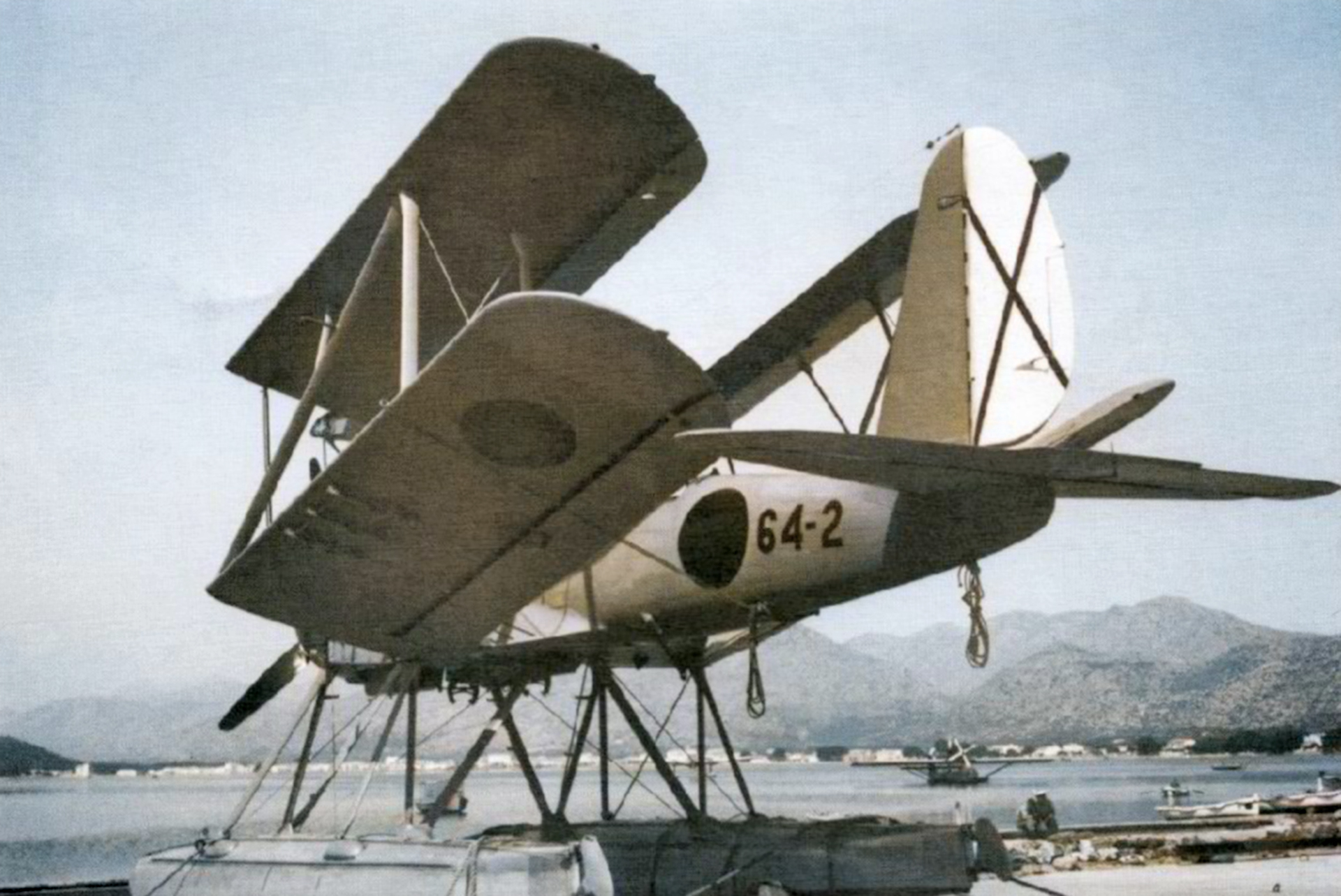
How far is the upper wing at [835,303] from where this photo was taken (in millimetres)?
9969

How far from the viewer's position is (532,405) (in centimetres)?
630

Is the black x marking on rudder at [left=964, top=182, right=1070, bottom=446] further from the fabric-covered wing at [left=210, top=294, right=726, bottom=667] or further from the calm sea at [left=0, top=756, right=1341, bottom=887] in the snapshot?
the calm sea at [left=0, top=756, right=1341, bottom=887]

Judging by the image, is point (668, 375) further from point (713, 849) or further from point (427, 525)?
point (713, 849)

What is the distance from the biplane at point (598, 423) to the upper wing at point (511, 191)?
0.07 feet

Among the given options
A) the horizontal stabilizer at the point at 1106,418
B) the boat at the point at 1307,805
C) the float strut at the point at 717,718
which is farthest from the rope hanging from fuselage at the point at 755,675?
the boat at the point at 1307,805

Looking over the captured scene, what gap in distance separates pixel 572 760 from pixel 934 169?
6.03 m

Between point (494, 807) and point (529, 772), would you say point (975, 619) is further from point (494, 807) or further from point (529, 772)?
point (494, 807)

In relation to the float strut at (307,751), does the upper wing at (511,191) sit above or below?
above

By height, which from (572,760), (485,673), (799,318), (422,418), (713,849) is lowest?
(713,849)

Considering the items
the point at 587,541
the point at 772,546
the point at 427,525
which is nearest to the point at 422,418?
the point at 427,525

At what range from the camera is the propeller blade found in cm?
1147

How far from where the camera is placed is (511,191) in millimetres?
8180

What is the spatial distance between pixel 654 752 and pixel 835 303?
4.17 meters

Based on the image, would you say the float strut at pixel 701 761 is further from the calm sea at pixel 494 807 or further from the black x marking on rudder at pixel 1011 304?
the black x marking on rudder at pixel 1011 304
